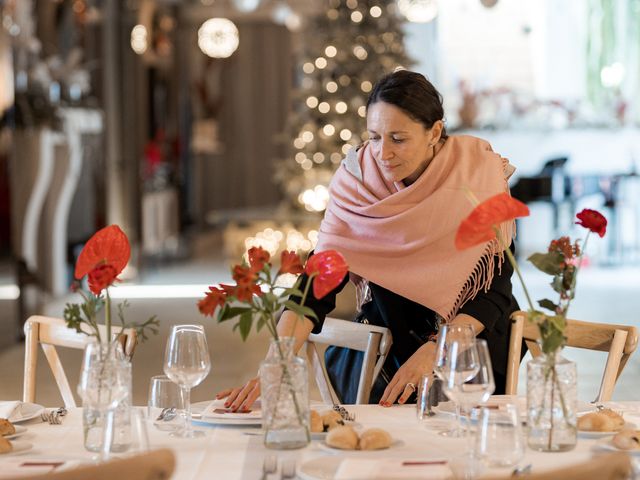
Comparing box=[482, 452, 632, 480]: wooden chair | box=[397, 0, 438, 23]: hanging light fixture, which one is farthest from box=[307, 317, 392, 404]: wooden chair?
box=[397, 0, 438, 23]: hanging light fixture

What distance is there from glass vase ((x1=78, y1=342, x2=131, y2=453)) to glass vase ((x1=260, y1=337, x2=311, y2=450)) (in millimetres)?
255

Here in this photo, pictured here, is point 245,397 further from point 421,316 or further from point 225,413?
point 421,316

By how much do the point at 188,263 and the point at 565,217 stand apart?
4408mm

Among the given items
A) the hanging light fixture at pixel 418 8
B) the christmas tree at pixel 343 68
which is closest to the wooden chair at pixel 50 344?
the christmas tree at pixel 343 68

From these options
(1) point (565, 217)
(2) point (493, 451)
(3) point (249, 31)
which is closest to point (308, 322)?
(2) point (493, 451)

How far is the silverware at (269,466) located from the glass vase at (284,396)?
0.11 metres

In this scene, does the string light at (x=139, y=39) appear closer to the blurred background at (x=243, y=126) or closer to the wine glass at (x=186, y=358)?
the blurred background at (x=243, y=126)

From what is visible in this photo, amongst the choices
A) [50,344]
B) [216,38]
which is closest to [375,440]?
[50,344]

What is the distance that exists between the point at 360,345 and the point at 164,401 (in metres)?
0.79

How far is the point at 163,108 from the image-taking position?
1513 cm

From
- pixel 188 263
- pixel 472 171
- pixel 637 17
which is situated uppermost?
pixel 637 17

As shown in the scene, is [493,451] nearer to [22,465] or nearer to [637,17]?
[22,465]

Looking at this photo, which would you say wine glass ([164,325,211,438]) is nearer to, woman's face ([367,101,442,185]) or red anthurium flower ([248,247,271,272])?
red anthurium flower ([248,247,271,272])

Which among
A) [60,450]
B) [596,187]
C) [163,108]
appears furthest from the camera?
[163,108]
